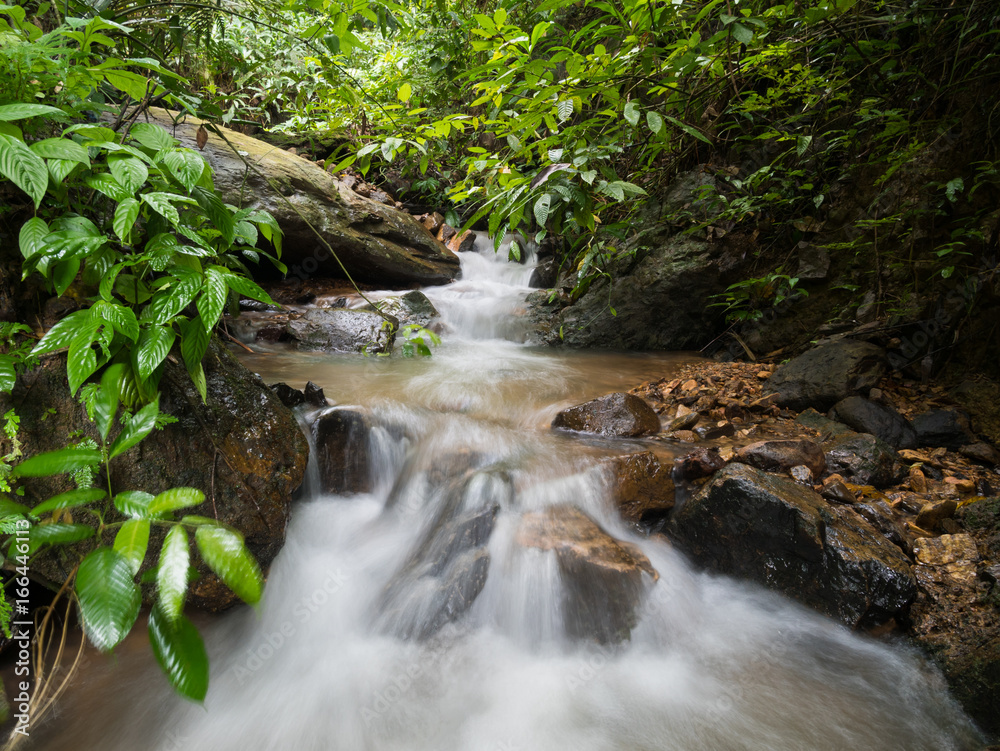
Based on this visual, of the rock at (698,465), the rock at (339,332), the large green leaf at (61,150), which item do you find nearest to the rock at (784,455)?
the rock at (698,465)

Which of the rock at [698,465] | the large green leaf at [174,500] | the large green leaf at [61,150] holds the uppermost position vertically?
the large green leaf at [61,150]

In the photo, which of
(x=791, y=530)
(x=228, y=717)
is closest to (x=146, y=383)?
(x=228, y=717)

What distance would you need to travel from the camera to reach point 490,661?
2.19m

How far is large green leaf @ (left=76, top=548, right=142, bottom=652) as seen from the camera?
92 cm

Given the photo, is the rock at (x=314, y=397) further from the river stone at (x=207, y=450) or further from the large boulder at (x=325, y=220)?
the large boulder at (x=325, y=220)

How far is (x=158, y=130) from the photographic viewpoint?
1825mm

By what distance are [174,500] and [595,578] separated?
1939 millimetres

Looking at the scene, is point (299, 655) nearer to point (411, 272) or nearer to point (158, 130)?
point (158, 130)

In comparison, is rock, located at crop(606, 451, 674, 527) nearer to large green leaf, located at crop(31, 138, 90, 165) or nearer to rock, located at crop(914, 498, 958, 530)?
rock, located at crop(914, 498, 958, 530)

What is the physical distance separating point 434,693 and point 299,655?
0.72 m

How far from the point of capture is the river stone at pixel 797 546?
2.18 metres

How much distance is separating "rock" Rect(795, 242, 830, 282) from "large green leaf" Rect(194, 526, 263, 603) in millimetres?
5630

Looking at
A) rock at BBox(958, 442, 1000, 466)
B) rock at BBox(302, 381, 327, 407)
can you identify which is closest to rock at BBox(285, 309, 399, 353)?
rock at BBox(302, 381, 327, 407)

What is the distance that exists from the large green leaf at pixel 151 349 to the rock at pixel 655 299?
4.84 m
